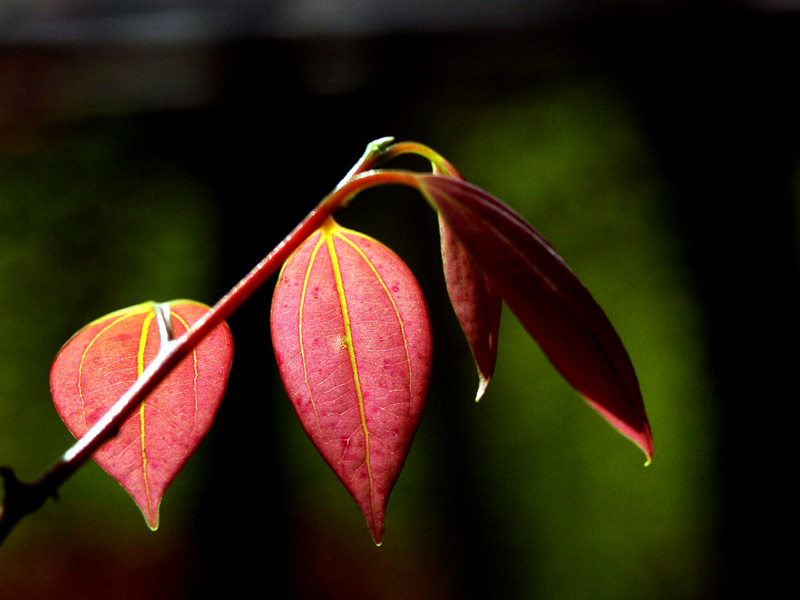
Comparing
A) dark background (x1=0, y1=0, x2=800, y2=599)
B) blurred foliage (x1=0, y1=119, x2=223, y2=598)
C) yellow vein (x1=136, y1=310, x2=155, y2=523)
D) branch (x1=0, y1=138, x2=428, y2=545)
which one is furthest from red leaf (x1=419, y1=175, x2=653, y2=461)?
blurred foliage (x1=0, y1=119, x2=223, y2=598)

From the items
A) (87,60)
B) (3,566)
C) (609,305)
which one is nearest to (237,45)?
(87,60)

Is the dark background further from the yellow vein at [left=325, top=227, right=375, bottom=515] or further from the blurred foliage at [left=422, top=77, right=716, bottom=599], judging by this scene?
the yellow vein at [left=325, top=227, right=375, bottom=515]

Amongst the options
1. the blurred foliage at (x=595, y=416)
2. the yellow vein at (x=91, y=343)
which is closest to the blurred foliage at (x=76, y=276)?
the blurred foliage at (x=595, y=416)

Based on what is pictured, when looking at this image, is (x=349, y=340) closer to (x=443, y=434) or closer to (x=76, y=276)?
(x=443, y=434)

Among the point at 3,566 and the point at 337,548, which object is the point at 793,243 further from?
the point at 3,566

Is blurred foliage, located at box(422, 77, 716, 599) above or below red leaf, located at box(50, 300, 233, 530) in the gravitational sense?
below

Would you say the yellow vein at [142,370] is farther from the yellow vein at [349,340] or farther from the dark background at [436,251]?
the dark background at [436,251]
